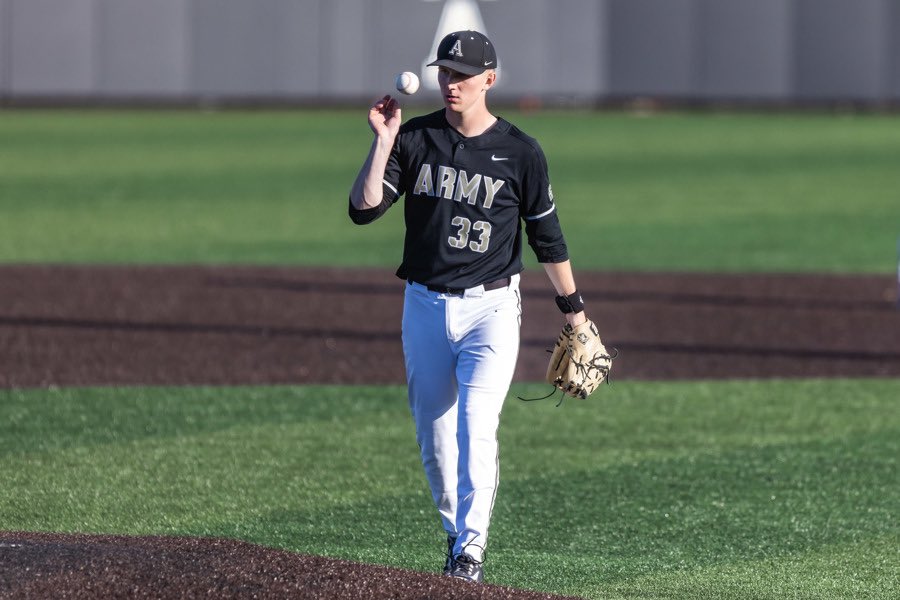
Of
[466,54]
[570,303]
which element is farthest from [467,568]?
[466,54]

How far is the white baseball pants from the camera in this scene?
5195 millimetres

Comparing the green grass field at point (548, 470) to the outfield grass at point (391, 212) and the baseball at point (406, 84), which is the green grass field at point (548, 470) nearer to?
the outfield grass at point (391, 212)

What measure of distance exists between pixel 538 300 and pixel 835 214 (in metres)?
8.22

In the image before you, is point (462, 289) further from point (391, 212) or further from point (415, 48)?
point (415, 48)

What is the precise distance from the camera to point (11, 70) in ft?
128

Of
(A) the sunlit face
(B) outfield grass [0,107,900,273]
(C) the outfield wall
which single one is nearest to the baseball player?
(A) the sunlit face

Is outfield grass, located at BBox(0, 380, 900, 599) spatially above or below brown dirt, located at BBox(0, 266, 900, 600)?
above

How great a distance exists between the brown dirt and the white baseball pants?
432 centimetres

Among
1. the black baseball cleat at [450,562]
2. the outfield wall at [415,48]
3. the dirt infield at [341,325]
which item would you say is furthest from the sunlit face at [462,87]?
the outfield wall at [415,48]

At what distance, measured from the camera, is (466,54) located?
5.23 m

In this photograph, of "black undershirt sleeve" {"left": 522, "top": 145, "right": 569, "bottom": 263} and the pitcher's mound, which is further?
"black undershirt sleeve" {"left": 522, "top": 145, "right": 569, "bottom": 263}

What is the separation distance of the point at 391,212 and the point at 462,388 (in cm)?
1621

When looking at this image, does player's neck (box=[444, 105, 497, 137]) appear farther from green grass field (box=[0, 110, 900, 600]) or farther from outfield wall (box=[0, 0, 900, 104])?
outfield wall (box=[0, 0, 900, 104])

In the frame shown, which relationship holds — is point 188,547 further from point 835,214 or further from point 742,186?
point 742,186
